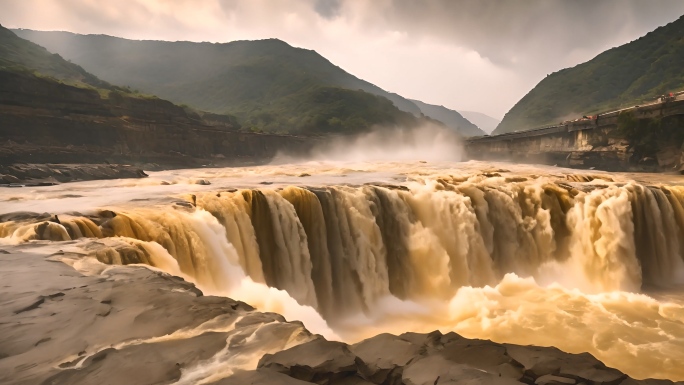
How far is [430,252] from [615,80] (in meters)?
114

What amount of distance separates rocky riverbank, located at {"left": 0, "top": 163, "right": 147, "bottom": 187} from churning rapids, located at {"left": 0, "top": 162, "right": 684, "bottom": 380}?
1431cm

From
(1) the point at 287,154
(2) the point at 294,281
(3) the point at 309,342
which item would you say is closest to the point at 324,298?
(2) the point at 294,281

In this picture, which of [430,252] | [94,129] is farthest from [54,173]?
[430,252]

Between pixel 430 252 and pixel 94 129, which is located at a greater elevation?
pixel 94 129

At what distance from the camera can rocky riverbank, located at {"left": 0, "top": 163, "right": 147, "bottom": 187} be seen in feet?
87.7

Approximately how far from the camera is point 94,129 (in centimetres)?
4672

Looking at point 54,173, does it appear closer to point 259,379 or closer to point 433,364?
point 259,379

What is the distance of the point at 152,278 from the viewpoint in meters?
6.41

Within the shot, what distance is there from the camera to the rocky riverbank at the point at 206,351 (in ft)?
12.8

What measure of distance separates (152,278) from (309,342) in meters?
3.27

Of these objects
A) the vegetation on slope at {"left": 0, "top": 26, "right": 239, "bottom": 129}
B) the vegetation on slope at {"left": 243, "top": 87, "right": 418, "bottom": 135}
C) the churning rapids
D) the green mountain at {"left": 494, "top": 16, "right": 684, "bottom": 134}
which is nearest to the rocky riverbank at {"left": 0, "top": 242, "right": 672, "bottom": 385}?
the churning rapids

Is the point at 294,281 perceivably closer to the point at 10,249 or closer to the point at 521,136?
the point at 10,249

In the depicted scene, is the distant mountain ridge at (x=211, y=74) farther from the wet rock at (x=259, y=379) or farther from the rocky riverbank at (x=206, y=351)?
the wet rock at (x=259, y=379)

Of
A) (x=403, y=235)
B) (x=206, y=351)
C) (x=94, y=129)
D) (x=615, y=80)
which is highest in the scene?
(x=615, y=80)
